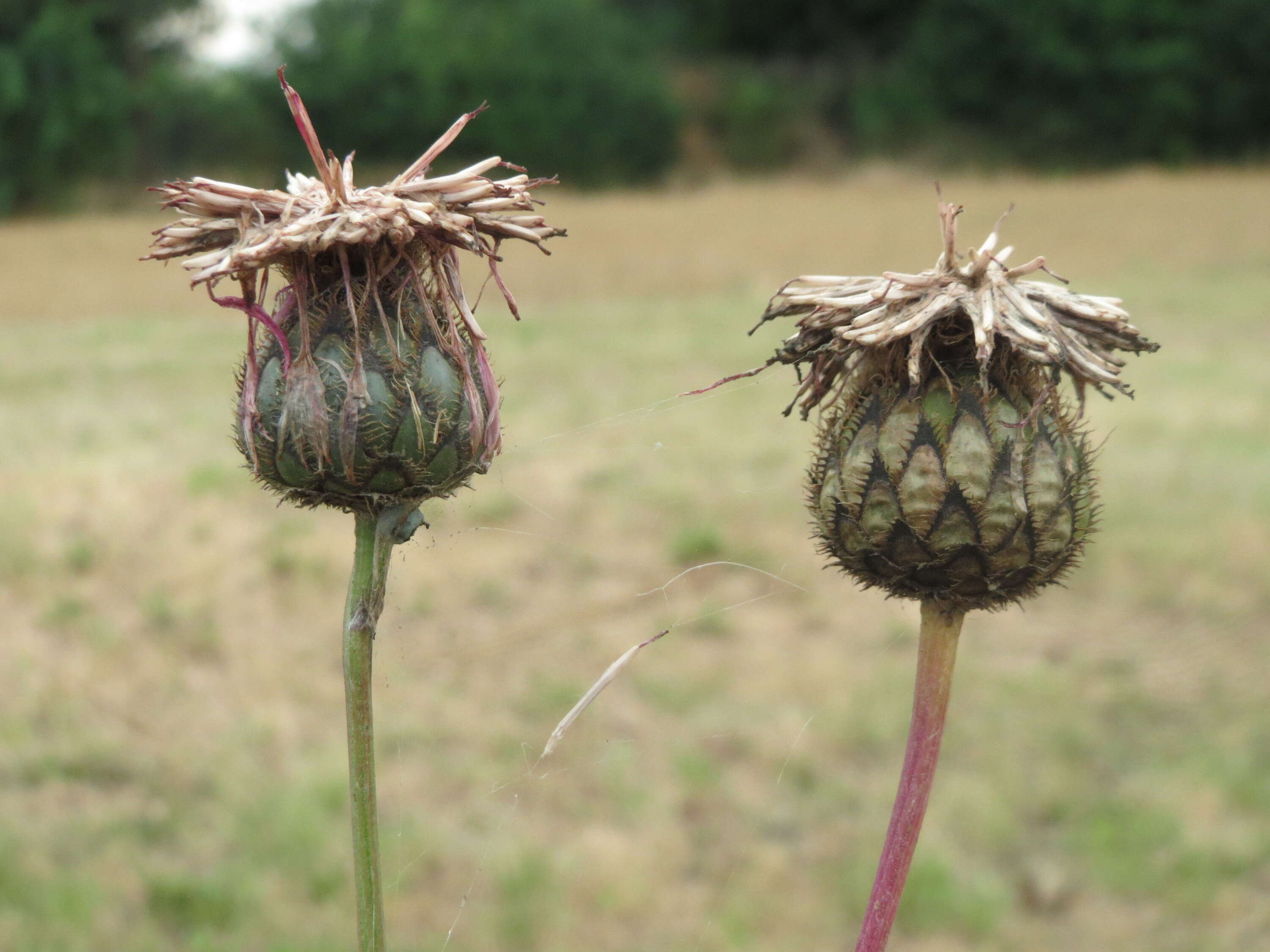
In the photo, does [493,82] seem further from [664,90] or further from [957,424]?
[957,424]

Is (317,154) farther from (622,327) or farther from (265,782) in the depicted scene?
(622,327)

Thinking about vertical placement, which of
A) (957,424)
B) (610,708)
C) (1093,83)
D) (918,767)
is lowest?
(610,708)

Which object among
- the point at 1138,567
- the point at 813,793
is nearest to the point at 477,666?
the point at 813,793

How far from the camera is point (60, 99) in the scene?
108 feet

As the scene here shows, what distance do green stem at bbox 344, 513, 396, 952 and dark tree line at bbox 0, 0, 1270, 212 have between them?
118ft

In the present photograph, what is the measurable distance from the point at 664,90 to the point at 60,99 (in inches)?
782

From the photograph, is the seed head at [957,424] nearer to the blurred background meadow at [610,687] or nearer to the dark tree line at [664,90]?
the blurred background meadow at [610,687]

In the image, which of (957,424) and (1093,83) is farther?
(1093,83)

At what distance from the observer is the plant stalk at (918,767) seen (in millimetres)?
1533

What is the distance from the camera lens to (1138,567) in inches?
405

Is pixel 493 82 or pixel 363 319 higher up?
Result: pixel 493 82

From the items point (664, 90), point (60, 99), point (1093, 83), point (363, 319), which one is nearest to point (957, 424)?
point (363, 319)

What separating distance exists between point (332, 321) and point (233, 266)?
0.71 ft

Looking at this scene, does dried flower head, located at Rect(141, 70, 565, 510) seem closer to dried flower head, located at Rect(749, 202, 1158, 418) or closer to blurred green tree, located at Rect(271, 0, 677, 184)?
dried flower head, located at Rect(749, 202, 1158, 418)
